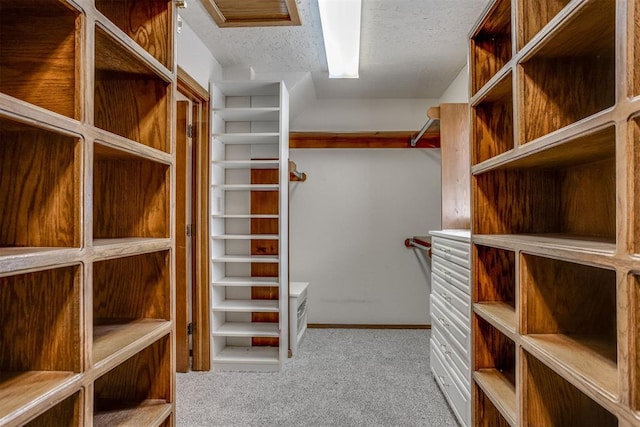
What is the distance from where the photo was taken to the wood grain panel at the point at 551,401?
1.25 m

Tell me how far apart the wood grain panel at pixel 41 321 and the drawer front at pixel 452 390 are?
1705 mm

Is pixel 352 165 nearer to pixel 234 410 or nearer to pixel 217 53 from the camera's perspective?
pixel 217 53

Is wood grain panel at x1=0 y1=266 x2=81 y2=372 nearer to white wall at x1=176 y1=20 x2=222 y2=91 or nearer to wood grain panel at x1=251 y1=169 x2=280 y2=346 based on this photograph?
white wall at x1=176 y1=20 x2=222 y2=91

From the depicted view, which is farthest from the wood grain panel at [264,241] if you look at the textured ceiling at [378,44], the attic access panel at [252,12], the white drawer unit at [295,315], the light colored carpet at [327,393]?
the attic access panel at [252,12]

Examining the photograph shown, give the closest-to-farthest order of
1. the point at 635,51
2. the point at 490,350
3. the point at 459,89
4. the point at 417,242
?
the point at 635,51 < the point at 490,350 < the point at 459,89 < the point at 417,242

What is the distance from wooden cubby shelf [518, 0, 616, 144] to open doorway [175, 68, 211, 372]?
86.8 inches

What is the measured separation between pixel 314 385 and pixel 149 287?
164cm

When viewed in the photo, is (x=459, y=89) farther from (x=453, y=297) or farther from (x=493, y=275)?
(x=493, y=275)

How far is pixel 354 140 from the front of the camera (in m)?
4.07

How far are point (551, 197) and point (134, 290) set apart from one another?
1675 mm

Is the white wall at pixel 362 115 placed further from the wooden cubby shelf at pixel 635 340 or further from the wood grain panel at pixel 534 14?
the wooden cubby shelf at pixel 635 340

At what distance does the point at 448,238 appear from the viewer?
7.32 ft

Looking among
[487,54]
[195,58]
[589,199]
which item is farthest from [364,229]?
[589,199]

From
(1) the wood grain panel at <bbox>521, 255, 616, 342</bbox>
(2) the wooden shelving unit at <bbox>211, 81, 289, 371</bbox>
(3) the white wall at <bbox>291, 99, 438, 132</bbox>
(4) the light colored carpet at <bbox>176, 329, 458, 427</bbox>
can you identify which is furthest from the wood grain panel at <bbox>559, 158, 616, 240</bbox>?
(3) the white wall at <bbox>291, 99, 438, 132</bbox>
